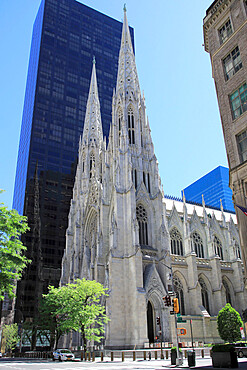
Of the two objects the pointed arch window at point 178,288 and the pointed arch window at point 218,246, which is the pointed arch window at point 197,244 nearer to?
the pointed arch window at point 218,246

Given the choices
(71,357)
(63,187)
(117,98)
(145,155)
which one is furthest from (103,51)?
(71,357)

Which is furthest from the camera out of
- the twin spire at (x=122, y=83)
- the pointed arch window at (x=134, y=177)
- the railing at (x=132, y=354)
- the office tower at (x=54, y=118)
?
the office tower at (x=54, y=118)

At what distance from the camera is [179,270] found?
45.6m

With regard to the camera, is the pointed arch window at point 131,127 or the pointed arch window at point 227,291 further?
the pointed arch window at point 131,127

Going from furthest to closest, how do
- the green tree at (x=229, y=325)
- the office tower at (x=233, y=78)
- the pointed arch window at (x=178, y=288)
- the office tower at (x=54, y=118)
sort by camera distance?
the office tower at (x=54, y=118) → the pointed arch window at (x=178, y=288) → the green tree at (x=229, y=325) → the office tower at (x=233, y=78)

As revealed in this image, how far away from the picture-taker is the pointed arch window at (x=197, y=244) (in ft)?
167

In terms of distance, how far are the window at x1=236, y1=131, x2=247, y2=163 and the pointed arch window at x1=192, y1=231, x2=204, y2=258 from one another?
31.9 m

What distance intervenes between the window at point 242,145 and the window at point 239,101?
4.90 feet

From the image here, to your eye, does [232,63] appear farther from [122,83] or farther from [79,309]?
[122,83]

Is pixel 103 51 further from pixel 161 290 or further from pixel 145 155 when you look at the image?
pixel 161 290

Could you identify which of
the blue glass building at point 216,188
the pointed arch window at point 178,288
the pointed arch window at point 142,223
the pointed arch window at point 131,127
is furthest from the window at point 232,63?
the blue glass building at point 216,188

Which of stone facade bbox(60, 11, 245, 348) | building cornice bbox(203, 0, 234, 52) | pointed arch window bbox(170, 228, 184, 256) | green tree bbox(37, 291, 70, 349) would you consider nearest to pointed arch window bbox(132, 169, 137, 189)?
stone facade bbox(60, 11, 245, 348)

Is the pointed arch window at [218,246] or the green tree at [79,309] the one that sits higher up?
the pointed arch window at [218,246]

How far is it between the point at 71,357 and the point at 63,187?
192 ft
